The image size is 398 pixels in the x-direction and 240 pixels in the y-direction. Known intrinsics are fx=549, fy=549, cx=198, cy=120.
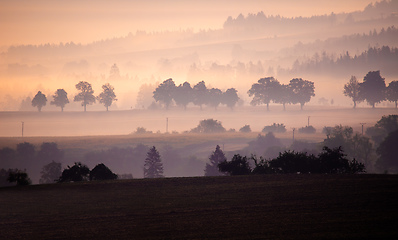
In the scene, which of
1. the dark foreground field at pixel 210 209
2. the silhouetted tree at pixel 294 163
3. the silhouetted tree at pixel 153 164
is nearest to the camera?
the dark foreground field at pixel 210 209

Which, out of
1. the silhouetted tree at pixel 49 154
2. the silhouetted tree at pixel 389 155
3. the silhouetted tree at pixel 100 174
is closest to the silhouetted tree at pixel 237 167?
the silhouetted tree at pixel 100 174

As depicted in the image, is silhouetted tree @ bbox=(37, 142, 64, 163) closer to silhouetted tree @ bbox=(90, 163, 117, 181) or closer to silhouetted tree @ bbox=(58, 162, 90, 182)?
silhouetted tree @ bbox=(58, 162, 90, 182)

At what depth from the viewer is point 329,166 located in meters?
92.1

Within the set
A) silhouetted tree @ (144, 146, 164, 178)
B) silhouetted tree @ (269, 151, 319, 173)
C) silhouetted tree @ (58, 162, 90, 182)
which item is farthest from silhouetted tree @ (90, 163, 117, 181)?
silhouetted tree @ (144, 146, 164, 178)

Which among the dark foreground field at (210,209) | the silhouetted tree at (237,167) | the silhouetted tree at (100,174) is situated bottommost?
the dark foreground field at (210,209)

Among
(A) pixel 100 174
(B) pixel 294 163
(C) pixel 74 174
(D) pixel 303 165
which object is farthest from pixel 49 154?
(D) pixel 303 165

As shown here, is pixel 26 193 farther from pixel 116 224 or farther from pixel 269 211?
pixel 269 211

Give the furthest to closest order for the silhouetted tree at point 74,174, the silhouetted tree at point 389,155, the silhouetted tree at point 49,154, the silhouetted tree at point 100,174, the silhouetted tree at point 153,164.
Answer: the silhouetted tree at point 49,154, the silhouetted tree at point 389,155, the silhouetted tree at point 153,164, the silhouetted tree at point 100,174, the silhouetted tree at point 74,174

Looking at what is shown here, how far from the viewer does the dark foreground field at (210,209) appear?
2019 inches

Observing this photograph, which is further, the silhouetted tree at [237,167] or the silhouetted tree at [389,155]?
the silhouetted tree at [389,155]

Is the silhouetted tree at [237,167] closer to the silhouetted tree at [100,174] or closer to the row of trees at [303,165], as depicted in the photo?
the row of trees at [303,165]

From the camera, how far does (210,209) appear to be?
62.6 m

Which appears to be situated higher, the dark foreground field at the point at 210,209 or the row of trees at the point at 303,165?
the row of trees at the point at 303,165

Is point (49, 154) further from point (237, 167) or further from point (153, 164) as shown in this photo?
point (237, 167)
